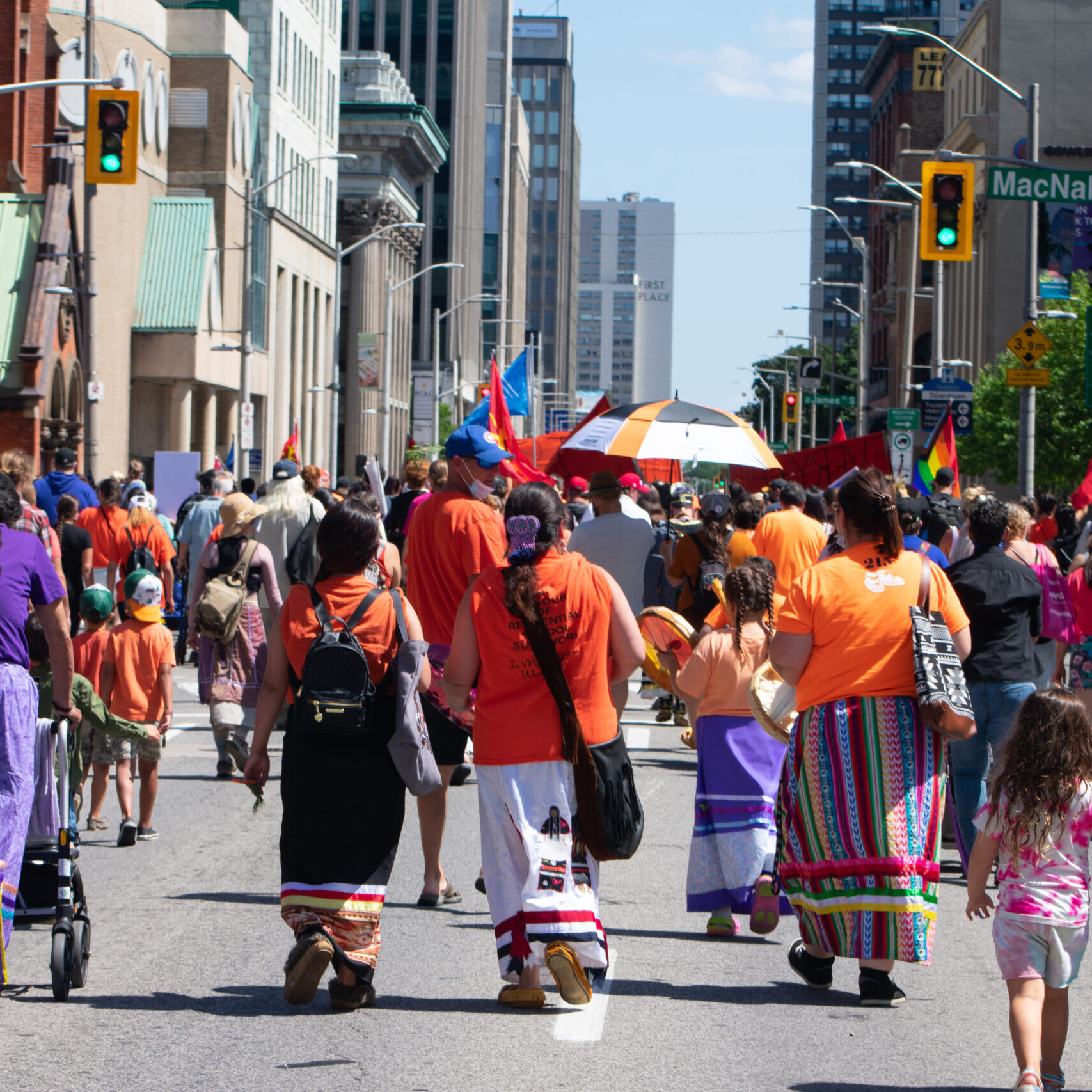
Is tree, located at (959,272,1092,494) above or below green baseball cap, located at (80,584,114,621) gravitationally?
above

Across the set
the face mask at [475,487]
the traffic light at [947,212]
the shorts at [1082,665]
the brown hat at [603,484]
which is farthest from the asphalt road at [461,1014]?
the traffic light at [947,212]

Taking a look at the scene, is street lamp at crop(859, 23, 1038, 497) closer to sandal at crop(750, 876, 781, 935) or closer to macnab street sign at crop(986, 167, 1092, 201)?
macnab street sign at crop(986, 167, 1092, 201)

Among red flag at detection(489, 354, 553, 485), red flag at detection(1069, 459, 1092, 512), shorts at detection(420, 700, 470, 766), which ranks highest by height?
red flag at detection(489, 354, 553, 485)

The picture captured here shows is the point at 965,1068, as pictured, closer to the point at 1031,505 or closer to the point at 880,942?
the point at 880,942

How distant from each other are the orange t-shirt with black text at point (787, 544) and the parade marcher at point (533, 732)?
6.61 m

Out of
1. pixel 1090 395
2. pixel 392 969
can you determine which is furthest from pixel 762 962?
pixel 1090 395

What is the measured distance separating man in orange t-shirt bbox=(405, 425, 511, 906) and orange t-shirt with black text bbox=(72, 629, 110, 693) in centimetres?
242

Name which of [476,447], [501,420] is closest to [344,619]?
[476,447]

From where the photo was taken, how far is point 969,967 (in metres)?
7.78

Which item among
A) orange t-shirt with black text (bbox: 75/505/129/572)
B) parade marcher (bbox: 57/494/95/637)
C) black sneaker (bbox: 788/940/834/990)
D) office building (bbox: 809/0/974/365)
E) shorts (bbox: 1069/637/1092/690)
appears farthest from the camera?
office building (bbox: 809/0/974/365)

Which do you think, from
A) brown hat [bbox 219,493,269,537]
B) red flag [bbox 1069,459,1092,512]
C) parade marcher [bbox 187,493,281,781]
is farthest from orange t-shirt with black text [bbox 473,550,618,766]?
red flag [bbox 1069,459,1092,512]

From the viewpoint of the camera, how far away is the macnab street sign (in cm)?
2067

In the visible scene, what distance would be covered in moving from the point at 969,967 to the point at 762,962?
0.88m

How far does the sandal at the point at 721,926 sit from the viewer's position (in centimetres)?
816
